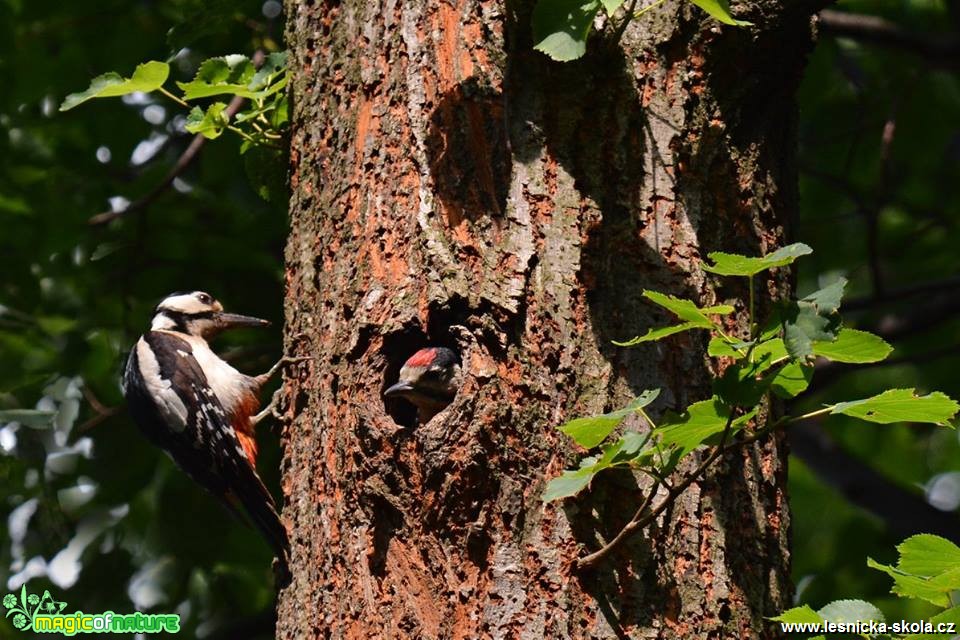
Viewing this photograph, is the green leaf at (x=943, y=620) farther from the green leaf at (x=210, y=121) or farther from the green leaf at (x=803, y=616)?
the green leaf at (x=210, y=121)

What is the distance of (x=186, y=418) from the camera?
464cm

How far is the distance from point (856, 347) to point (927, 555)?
20.4 inches

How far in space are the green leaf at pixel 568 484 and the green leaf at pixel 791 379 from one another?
352 millimetres

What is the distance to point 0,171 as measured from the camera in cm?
495

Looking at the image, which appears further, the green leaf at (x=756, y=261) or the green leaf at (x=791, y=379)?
the green leaf at (x=791, y=379)

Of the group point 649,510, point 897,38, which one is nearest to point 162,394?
point 649,510

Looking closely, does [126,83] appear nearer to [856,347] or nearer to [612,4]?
[612,4]

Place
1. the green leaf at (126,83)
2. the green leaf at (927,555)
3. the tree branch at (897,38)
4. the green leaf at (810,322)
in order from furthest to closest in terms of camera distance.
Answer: the tree branch at (897,38) → the green leaf at (126,83) → the green leaf at (927,555) → the green leaf at (810,322)

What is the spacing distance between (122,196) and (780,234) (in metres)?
3.29

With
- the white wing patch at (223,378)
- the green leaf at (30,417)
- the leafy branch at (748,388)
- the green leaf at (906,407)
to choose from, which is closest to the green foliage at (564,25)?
the leafy branch at (748,388)

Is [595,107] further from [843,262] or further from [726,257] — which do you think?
[843,262]

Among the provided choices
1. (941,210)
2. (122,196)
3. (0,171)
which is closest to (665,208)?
(122,196)

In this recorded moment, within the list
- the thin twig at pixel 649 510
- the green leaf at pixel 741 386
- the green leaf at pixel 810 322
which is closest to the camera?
the green leaf at pixel 810 322

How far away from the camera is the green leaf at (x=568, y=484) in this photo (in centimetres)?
197
